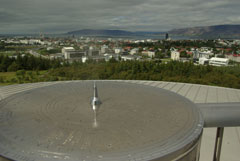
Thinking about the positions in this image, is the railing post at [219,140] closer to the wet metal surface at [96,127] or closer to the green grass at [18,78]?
the wet metal surface at [96,127]

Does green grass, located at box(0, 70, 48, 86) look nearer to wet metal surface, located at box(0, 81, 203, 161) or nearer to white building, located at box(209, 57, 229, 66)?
wet metal surface, located at box(0, 81, 203, 161)

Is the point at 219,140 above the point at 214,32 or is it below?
below

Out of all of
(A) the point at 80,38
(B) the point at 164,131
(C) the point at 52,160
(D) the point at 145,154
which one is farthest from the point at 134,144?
(A) the point at 80,38

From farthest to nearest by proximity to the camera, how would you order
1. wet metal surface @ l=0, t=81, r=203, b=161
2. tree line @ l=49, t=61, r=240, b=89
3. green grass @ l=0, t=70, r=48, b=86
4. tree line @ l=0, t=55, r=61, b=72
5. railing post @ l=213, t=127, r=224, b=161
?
tree line @ l=0, t=55, r=61, b=72
tree line @ l=49, t=61, r=240, b=89
green grass @ l=0, t=70, r=48, b=86
railing post @ l=213, t=127, r=224, b=161
wet metal surface @ l=0, t=81, r=203, b=161

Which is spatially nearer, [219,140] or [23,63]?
[219,140]

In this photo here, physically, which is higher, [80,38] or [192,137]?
[80,38]

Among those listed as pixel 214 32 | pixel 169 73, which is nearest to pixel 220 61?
pixel 169 73

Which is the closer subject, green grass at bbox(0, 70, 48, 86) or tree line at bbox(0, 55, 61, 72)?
green grass at bbox(0, 70, 48, 86)

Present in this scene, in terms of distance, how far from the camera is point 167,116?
292cm

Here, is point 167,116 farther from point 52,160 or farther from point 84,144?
point 52,160

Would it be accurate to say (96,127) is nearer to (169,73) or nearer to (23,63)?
(169,73)

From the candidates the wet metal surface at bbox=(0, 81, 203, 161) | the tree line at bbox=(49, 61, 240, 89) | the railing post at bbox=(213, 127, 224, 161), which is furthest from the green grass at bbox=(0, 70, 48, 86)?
the railing post at bbox=(213, 127, 224, 161)

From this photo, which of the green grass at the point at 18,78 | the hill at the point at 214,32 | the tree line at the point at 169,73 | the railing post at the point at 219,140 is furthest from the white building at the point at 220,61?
the hill at the point at 214,32

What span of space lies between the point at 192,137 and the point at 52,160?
173 centimetres
